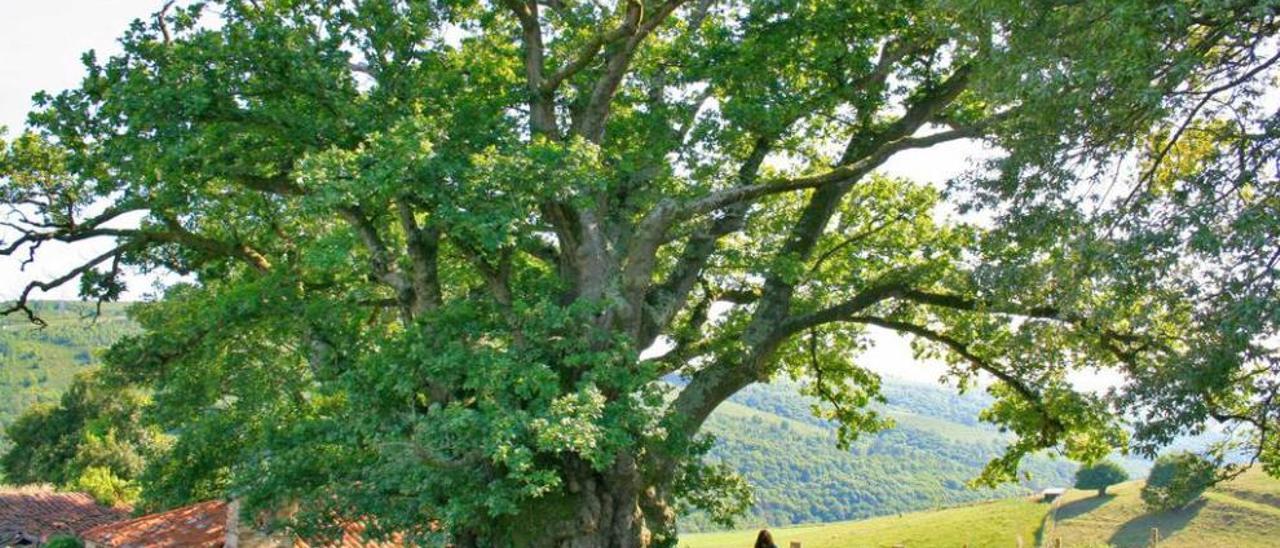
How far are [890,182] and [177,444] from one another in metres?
12.9

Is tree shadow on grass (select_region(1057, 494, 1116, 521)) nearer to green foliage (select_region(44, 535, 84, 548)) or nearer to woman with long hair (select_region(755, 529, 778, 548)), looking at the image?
woman with long hair (select_region(755, 529, 778, 548))

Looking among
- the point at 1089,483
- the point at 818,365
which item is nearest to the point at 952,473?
the point at 1089,483

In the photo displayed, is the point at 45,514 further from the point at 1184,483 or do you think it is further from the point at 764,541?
the point at 1184,483

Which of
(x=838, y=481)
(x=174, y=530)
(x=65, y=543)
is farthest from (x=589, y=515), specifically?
(x=838, y=481)

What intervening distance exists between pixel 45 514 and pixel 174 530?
39.3 feet

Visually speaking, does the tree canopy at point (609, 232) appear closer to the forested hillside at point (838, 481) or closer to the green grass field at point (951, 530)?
the green grass field at point (951, 530)

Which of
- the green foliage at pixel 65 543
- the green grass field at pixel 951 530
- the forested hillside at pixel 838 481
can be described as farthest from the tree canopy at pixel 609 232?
the forested hillside at pixel 838 481

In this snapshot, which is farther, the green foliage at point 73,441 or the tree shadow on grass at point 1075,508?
the tree shadow on grass at point 1075,508

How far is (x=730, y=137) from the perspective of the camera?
15.4 meters

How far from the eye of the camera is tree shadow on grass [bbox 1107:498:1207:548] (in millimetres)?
37031

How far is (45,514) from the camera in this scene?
33156 mm

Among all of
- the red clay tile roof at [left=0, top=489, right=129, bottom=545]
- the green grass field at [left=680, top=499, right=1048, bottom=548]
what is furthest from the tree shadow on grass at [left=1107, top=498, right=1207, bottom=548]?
the red clay tile roof at [left=0, top=489, right=129, bottom=545]

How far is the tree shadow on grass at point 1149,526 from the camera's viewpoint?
3703 cm

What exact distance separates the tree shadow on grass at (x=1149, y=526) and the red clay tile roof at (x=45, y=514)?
33996mm
